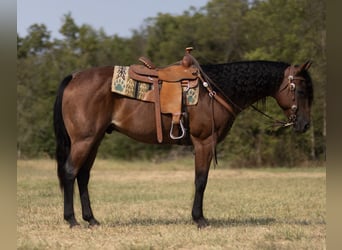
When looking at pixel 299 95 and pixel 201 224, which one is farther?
pixel 299 95

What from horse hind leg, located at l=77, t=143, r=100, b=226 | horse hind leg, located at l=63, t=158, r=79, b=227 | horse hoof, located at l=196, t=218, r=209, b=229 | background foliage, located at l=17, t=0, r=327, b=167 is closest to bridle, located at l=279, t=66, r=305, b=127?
horse hoof, located at l=196, t=218, r=209, b=229

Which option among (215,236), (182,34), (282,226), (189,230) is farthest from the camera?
(182,34)

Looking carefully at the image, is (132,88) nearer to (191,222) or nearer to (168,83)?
(168,83)

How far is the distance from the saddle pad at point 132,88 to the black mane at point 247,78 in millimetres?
404

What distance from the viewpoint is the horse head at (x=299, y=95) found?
642 cm

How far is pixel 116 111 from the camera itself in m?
6.46

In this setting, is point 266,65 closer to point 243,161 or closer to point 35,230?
point 35,230

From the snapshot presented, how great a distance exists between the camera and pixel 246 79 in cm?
658

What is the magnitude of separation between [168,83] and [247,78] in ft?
3.66

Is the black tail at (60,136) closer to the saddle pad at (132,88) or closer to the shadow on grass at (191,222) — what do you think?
the saddle pad at (132,88)

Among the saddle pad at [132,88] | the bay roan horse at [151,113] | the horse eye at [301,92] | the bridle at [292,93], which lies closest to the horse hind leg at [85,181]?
the bay roan horse at [151,113]

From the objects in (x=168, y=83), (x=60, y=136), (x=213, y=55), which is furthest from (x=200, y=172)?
(x=213, y=55)

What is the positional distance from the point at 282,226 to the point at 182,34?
96.7 ft
